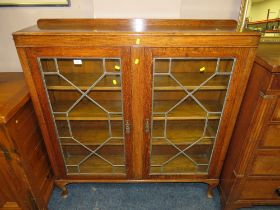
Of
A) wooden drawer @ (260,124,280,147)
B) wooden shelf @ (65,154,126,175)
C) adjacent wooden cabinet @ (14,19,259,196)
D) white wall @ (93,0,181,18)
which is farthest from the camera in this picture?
wooden shelf @ (65,154,126,175)

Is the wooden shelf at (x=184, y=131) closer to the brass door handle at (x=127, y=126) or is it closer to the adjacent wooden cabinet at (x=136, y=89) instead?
the adjacent wooden cabinet at (x=136, y=89)

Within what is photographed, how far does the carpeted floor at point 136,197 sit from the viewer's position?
4.66 ft

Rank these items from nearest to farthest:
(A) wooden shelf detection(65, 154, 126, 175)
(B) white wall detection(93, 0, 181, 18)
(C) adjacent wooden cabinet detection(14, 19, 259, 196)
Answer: (C) adjacent wooden cabinet detection(14, 19, 259, 196) < (B) white wall detection(93, 0, 181, 18) < (A) wooden shelf detection(65, 154, 126, 175)

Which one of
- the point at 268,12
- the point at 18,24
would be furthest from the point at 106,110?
the point at 268,12

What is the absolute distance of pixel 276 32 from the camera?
1292 mm

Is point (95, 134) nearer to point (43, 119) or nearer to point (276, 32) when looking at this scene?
point (43, 119)

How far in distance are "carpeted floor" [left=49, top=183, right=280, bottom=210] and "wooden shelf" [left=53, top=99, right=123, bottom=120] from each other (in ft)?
2.09

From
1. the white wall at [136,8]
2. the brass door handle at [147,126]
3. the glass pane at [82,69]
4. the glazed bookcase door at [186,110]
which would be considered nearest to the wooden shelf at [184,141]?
the glazed bookcase door at [186,110]

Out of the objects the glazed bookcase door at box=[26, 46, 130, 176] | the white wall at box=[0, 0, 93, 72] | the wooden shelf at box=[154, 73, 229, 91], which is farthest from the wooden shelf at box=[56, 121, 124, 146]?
the white wall at box=[0, 0, 93, 72]

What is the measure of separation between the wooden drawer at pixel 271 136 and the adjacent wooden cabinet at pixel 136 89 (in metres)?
Result: 0.18

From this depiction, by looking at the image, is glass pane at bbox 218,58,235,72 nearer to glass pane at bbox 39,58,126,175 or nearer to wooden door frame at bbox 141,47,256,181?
wooden door frame at bbox 141,47,256,181

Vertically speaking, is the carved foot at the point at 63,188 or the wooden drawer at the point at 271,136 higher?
the wooden drawer at the point at 271,136

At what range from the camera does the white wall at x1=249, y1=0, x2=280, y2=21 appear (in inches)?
49.3

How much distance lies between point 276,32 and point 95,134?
1.33m
